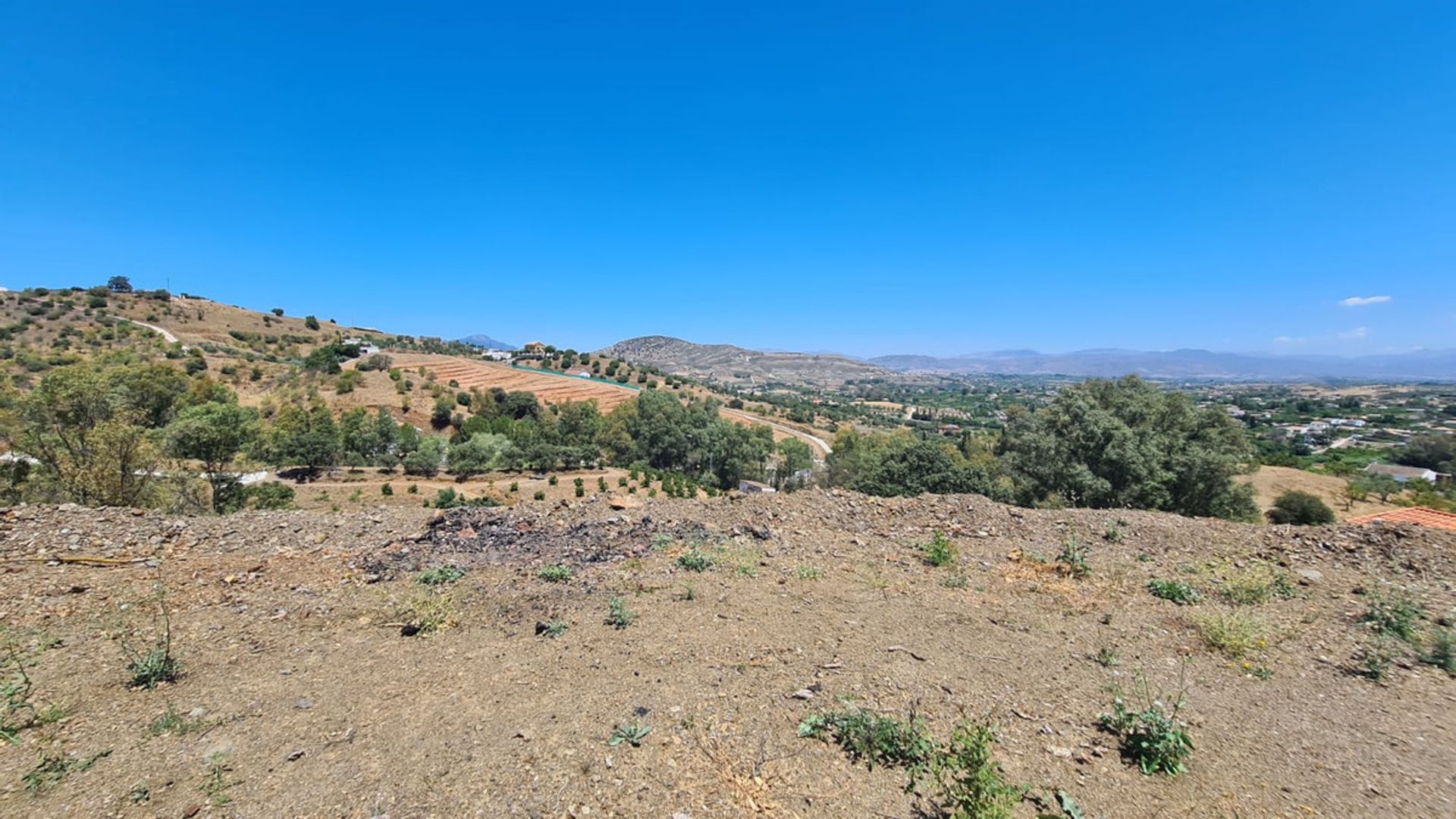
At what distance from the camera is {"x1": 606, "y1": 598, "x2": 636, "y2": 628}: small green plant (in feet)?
18.3

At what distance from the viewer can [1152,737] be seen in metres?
3.54

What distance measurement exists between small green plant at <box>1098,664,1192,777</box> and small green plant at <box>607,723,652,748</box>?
3.40 metres

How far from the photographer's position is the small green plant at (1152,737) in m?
3.44

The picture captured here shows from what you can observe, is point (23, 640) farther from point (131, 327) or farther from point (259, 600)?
point (131, 327)

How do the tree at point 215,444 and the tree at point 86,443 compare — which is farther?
the tree at point 215,444

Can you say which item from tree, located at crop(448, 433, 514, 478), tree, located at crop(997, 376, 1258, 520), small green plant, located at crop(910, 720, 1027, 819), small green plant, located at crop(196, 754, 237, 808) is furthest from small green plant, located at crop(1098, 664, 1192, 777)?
tree, located at crop(448, 433, 514, 478)

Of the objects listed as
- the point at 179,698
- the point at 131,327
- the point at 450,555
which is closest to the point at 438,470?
the point at 450,555

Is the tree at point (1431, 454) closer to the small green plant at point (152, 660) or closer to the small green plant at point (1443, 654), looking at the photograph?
the small green plant at point (1443, 654)

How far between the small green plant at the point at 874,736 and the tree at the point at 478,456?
3024 centimetres

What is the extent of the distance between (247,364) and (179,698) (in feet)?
190

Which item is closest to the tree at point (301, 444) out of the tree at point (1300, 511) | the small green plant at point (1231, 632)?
the small green plant at point (1231, 632)

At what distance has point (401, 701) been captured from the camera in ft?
13.8

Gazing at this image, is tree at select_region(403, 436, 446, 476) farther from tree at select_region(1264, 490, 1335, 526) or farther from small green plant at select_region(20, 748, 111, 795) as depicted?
tree at select_region(1264, 490, 1335, 526)

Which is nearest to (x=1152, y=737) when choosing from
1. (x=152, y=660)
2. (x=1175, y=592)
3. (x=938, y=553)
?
(x=1175, y=592)
